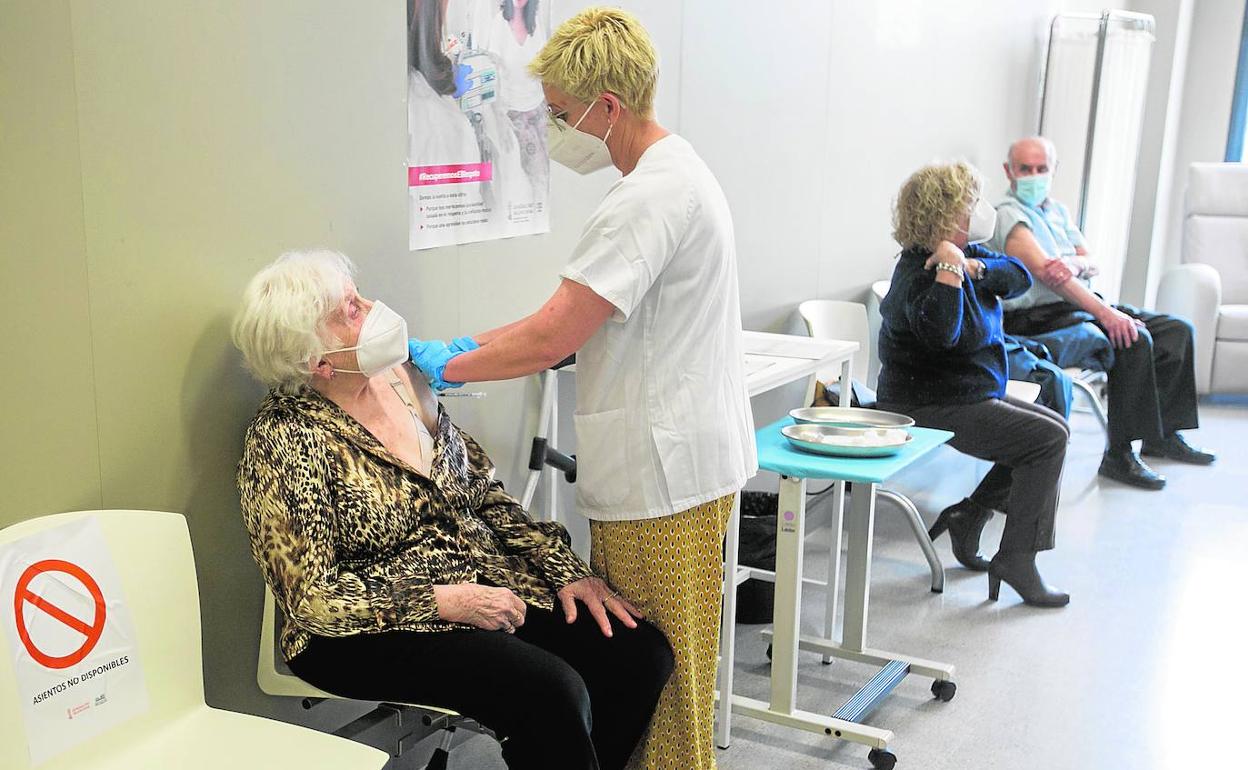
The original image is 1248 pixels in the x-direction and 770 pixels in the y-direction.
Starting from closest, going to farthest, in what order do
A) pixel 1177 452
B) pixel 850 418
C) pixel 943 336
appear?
pixel 850 418
pixel 943 336
pixel 1177 452

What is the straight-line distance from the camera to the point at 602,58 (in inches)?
75.2

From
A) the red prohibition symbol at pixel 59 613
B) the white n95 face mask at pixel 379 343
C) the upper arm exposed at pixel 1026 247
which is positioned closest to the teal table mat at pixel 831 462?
the white n95 face mask at pixel 379 343

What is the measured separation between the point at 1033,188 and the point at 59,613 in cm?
429

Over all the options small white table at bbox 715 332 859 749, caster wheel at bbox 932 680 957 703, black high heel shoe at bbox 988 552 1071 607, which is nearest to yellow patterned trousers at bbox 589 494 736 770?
small white table at bbox 715 332 859 749

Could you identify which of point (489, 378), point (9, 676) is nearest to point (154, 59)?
point (489, 378)

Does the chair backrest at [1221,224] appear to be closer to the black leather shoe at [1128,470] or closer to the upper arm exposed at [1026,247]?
the black leather shoe at [1128,470]

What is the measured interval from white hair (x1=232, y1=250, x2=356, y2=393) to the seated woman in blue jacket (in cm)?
192

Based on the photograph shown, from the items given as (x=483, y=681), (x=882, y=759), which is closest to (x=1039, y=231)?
(x=882, y=759)

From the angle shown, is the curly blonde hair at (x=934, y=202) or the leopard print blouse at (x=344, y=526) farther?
the curly blonde hair at (x=934, y=202)

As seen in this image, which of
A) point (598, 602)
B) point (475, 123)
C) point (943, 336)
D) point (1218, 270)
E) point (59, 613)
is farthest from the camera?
point (1218, 270)

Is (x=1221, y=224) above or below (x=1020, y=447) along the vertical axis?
above

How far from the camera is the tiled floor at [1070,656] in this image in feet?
8.91

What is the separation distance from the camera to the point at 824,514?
4305 millimetres

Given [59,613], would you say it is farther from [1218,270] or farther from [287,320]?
[1218,270]
